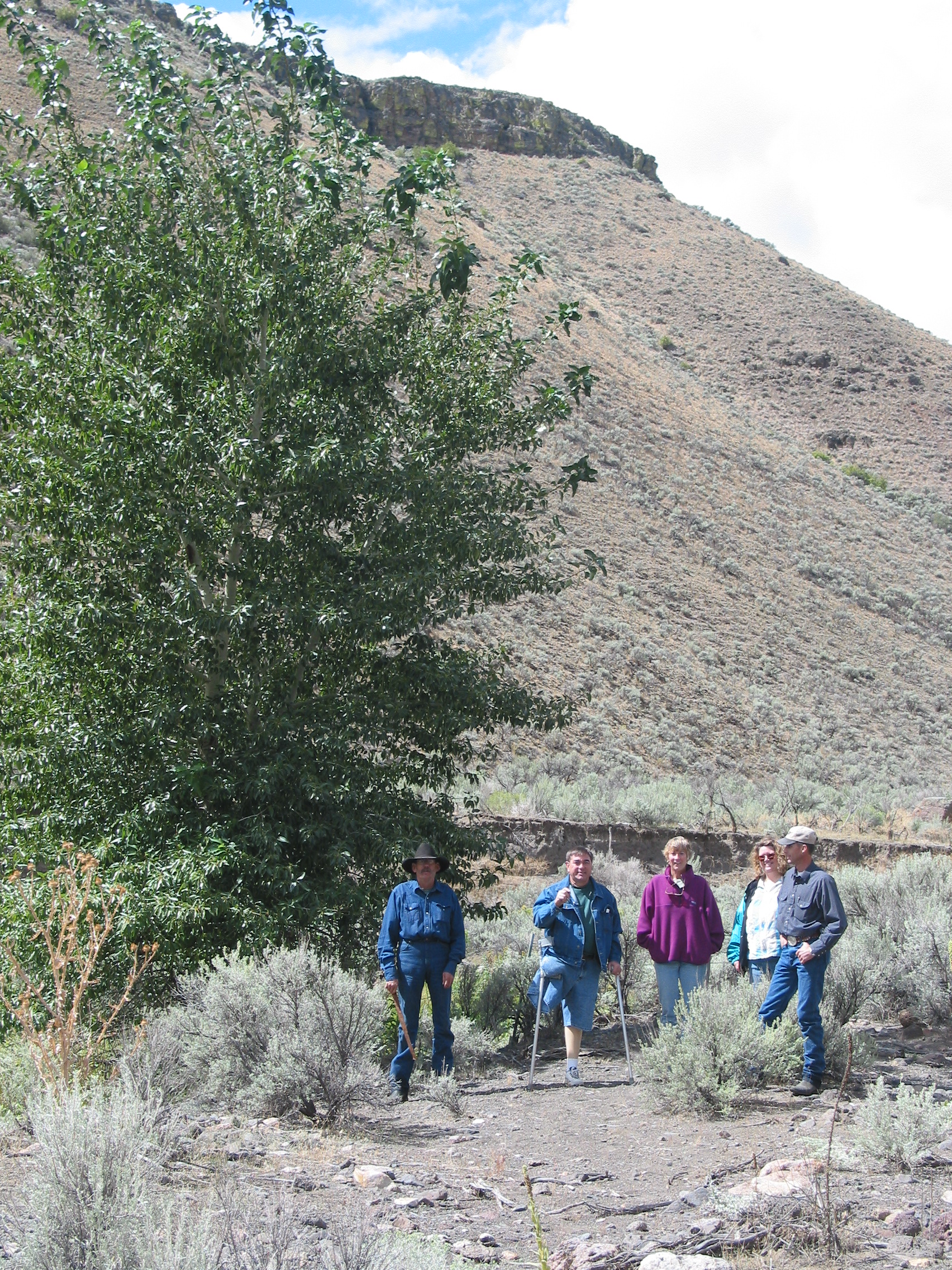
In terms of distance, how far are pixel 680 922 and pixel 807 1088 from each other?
1320 mm

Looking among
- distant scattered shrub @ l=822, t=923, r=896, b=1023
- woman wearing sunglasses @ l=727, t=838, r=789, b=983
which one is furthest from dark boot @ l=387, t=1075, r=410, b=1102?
distant scattered shrub @ l=822, t=923, r=896, b=1023

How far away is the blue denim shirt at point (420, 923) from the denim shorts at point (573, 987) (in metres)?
0.74

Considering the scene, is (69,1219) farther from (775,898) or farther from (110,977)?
(775,898)

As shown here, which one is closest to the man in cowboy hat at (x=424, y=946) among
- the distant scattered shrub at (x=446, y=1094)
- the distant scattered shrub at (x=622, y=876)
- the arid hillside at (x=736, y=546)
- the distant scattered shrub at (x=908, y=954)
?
the distant scattered shrub at (x=446, y=1094)

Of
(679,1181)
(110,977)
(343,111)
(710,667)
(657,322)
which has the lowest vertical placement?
(679,1181)

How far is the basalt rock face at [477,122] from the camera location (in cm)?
7750

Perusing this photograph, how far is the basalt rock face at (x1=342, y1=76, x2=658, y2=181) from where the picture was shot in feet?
254

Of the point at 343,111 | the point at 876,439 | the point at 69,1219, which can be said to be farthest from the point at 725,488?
the point at 69,1219

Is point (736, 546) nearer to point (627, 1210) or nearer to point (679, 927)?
point (679, 927)

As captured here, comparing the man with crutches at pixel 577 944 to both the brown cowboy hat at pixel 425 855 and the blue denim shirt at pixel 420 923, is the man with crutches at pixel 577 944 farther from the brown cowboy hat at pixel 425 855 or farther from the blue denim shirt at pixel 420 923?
the brown cowboy hat at pixel 425 855

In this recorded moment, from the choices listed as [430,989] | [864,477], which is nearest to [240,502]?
[430,989]

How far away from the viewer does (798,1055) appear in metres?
A: 6.73

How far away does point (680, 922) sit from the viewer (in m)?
7.40

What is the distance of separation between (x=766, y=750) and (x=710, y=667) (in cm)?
311
